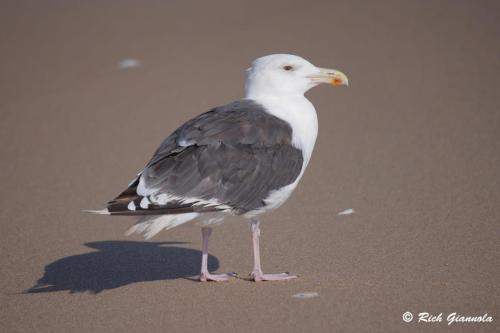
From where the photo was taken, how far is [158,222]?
18.3 ft

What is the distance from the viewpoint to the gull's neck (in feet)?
20.6

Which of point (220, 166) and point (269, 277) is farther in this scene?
point (269, 277)

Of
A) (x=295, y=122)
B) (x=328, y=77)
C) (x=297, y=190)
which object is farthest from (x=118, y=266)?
(x=328, y=77)

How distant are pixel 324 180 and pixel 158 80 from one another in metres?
3.76

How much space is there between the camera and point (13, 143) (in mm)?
9547

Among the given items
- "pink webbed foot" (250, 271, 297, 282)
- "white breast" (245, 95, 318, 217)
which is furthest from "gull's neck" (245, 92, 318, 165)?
"pink webbed foot" (250, 271, 297, 282)

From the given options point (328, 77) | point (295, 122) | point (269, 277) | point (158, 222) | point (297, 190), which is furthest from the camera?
point (297, 190)

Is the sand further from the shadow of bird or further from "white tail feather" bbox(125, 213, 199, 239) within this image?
"white tail feather" bbox(125, 213, 199, 239)

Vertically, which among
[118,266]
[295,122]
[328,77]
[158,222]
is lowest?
[118,266]

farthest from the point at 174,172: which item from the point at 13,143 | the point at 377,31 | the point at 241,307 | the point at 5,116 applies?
the point at 377,31

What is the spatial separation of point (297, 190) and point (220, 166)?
7.62 ft

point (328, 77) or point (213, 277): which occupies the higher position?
point (328, 77)

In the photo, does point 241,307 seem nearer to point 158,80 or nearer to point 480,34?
point 158,80

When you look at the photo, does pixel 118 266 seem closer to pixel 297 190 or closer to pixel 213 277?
pixel 213 277
